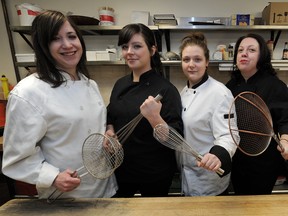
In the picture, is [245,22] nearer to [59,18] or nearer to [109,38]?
[109,38]

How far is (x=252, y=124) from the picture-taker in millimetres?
1104

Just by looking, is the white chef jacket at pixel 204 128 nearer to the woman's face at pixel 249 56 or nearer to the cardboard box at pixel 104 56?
the woman's face at pixel 249 56

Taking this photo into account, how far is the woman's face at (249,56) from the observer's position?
4.46ft

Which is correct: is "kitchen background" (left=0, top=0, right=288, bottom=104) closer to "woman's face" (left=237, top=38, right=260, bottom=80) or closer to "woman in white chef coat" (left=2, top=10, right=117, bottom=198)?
"woman's face" (left=237, top=38, right=260, bottom=80)

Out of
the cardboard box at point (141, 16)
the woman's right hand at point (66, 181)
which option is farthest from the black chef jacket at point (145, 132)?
the cardboard box at point (141, 16)

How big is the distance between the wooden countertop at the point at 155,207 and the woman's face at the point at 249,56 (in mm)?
785

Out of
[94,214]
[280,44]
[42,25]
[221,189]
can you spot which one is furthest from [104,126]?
[280,44]

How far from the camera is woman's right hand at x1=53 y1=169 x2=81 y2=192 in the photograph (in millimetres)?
844

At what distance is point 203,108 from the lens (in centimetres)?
114

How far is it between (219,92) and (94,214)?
33.5 inches

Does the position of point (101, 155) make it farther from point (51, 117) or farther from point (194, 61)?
point (194, 61)

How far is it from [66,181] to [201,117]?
0.72 meters

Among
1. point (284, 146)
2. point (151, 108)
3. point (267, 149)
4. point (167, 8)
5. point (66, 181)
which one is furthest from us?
point (167, 8)

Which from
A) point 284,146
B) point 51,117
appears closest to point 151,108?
point 51,117
